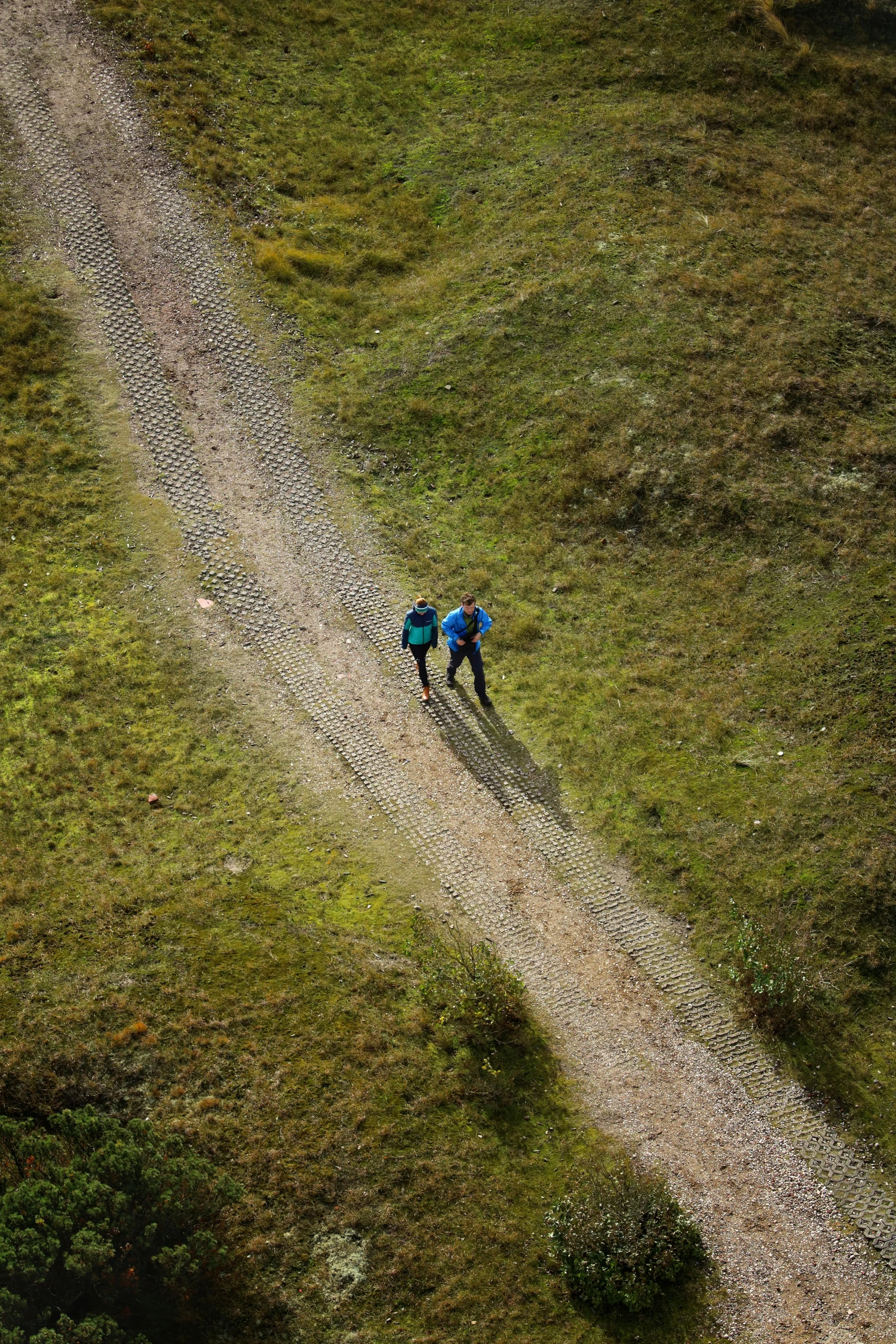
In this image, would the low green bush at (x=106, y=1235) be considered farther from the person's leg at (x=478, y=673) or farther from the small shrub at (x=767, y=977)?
the person's leg at (x=478, y=673)

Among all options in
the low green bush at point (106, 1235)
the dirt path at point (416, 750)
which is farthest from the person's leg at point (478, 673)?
the low green bush at point (106, 1235)

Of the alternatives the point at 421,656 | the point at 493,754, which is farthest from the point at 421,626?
the point at 493,754

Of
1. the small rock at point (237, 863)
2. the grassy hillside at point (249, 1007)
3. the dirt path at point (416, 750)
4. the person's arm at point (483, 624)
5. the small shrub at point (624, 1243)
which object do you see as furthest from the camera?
the person's arm at point (483, 624)

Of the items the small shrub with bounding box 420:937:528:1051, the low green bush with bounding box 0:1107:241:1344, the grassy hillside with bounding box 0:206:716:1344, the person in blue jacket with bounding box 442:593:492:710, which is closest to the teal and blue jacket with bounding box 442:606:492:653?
the person in blue jacket with bounding box 442:593:492:710

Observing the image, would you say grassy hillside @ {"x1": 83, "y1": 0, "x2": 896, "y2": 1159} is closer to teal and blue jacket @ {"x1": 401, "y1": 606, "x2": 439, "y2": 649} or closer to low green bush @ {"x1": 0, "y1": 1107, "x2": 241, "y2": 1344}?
teal and blue jacket @ {"x1": 401, "y1": 606, "x2": 439, "y2": 649}

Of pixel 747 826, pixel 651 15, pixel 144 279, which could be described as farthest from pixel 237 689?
pixel 651 15

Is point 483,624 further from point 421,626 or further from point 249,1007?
point 249,1007

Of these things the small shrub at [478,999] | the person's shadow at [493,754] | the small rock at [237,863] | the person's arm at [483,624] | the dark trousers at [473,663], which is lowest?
the small shrub at [478,999]

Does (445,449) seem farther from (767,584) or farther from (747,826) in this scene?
(747,826)
